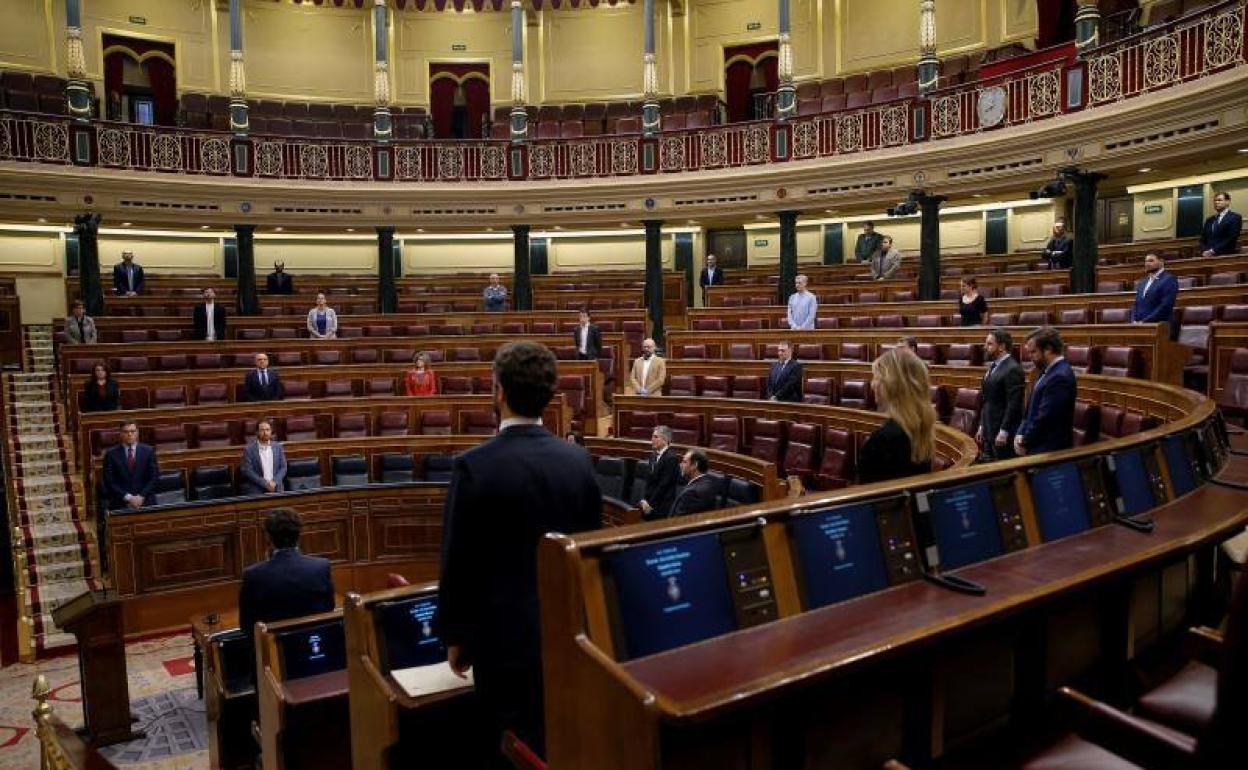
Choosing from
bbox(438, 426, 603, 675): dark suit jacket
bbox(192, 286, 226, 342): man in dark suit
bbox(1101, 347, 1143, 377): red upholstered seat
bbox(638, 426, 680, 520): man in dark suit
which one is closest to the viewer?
bbox(438, 426, 603, 675): dark suit jacket

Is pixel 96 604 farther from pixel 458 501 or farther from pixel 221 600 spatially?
pixel 458 501

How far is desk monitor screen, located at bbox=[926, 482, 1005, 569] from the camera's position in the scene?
7.00ft

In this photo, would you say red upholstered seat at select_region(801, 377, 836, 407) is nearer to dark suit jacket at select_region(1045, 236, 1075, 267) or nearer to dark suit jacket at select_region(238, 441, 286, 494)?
dark suit jacket at select_region(1045, 236, 1075, 267)

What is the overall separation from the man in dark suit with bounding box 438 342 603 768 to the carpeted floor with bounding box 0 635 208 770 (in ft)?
10.2

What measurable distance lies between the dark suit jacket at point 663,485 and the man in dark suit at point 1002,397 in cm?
190

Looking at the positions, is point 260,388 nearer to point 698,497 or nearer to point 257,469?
point 257,469

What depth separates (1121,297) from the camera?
7305 millimetres

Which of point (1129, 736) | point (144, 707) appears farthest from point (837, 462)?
point (1129, 736)

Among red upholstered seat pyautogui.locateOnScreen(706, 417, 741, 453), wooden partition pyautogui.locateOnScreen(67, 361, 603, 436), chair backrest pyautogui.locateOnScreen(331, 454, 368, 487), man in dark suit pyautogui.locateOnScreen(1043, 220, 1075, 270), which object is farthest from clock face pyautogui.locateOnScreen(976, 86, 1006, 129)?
chair backrest pyautogui.locateOnScreen(331, 454, 368, 487)

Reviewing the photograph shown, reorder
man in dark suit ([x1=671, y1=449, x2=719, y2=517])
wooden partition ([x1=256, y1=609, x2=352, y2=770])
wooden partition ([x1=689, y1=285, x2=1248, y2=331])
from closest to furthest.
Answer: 1. wooden partition ([x1=256, y1=609, x2=352, y2=770])
2. man in dark suit ([x1=671, y1=449, x2=719, y2=517])
3. wooden partition ([x1=689, y1=285, x2=1248, y2=331])

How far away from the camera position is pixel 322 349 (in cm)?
995

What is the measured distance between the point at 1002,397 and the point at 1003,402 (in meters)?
0.03

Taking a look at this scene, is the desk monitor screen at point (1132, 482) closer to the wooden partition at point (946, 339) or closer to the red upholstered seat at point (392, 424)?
the wooden partition at point (946, 339)

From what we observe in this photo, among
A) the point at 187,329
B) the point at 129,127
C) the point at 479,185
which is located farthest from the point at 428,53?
the point at 187,329
